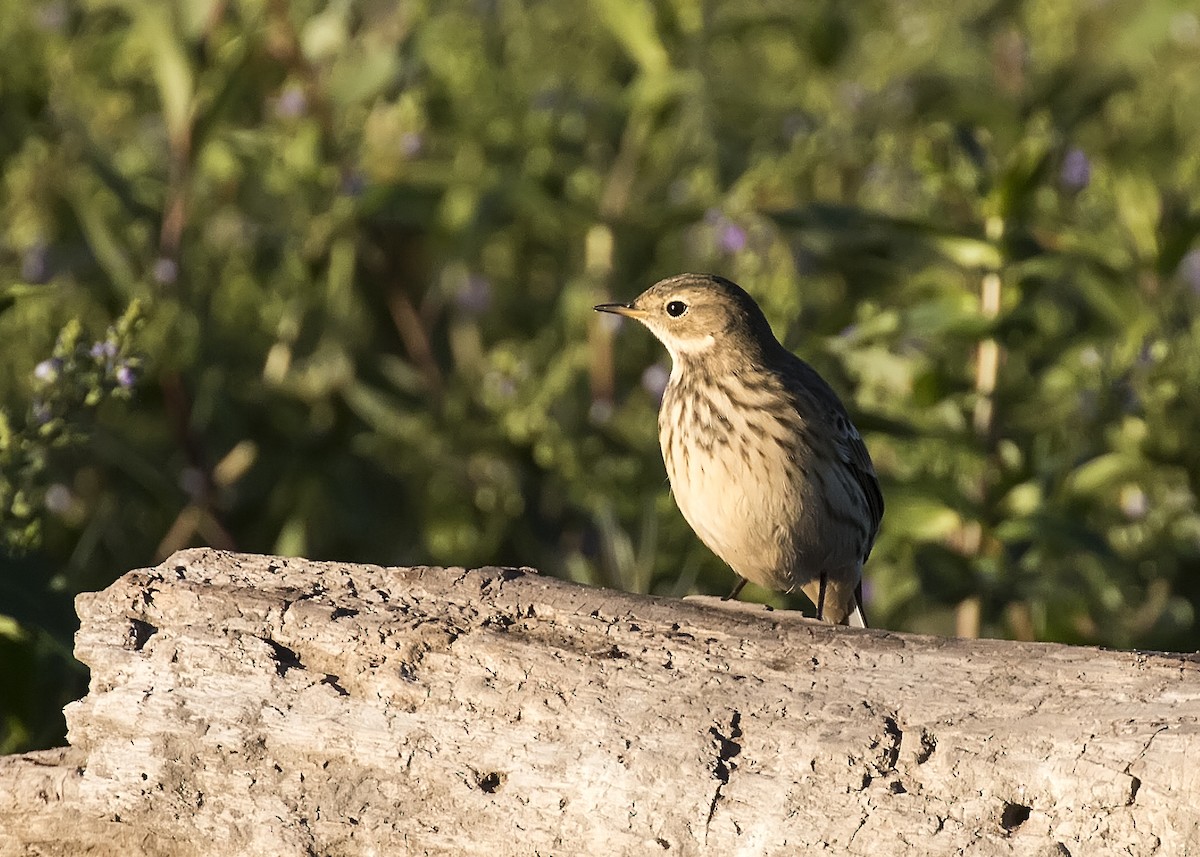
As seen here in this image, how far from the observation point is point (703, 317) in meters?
6.92

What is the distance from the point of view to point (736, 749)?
14.3ft

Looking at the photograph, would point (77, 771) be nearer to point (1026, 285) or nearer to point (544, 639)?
point (544, 639)

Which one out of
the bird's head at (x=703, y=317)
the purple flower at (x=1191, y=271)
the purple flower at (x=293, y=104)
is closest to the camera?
the bird's head at (x=703, y=317)

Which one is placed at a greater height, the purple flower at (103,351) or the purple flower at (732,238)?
the purple flower at (732,238)

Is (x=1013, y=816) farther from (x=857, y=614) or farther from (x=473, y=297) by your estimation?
(x=473, y=297)

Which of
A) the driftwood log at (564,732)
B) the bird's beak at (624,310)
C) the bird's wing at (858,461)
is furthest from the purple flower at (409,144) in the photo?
the driftwood log at (564,732)

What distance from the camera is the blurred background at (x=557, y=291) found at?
757 cm

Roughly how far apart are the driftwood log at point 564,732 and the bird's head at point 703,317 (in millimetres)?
2081

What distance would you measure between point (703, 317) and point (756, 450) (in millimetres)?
748

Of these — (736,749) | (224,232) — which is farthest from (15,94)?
(736,749)

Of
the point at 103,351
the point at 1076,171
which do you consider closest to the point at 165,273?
the point at 103,351

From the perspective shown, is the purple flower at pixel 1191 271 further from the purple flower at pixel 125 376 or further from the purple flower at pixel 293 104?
the purple flower at pixel 125 376

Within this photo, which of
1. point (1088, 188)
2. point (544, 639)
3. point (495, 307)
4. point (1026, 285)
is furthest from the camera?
point (495, 307)

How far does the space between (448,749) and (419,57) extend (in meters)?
6.29
